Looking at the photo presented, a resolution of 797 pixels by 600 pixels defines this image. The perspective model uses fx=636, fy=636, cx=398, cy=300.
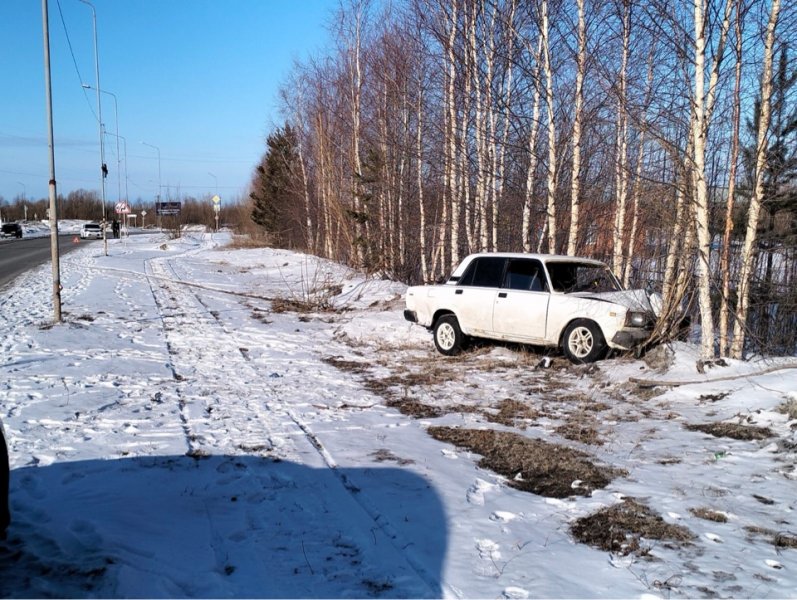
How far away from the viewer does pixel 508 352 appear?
1103 centimetres

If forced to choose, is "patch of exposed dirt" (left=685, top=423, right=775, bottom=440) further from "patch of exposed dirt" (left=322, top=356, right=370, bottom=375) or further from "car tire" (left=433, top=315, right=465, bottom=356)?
"patch of exposed dirt" (left=322, top=356, right=370, bottom=375)

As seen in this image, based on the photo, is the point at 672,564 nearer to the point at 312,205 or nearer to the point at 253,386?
the point at 253,386

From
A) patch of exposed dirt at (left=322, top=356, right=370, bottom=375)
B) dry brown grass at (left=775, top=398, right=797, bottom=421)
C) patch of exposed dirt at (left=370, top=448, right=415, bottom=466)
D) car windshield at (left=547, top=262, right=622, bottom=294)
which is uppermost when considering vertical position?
car windshield at (left=547, top=262, right=622, bottom=294)

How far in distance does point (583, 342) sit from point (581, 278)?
1290 mm

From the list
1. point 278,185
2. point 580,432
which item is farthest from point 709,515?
point 278,185

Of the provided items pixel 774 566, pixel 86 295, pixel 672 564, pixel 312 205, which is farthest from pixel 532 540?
pixel 312 205

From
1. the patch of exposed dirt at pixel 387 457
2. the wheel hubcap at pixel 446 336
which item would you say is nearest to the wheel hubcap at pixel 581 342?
the wheel hubcap at pixel 446 336

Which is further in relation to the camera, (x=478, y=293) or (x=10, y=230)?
(x=10, y=230)

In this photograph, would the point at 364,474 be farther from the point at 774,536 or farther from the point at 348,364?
the point at 348,364

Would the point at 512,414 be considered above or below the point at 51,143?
below

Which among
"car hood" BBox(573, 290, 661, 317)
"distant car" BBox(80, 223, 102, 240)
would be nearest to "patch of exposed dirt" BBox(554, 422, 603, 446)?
"car hood" BBox(573, 290, 661, 317)

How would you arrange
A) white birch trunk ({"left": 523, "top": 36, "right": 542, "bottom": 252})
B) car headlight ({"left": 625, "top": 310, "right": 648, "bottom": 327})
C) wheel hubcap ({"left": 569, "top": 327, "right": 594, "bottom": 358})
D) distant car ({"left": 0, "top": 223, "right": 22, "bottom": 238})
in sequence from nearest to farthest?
1. car headlight ({"left": 625, "top": 310, "right": 648, "bottom": 327})
2. wheel hubcap ({"left": 569, "top": 327, "right": 594, "bottom": 358})
3. white birch trunk ({"left": 523, "top": 36, "right": 542, "bottom": 252})
4. distant car ({"left": 0, "top": 223, "right": 22, "bottom": 238})

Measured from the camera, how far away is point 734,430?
6613 mm

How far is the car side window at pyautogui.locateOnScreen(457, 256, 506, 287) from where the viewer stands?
35.3ft
